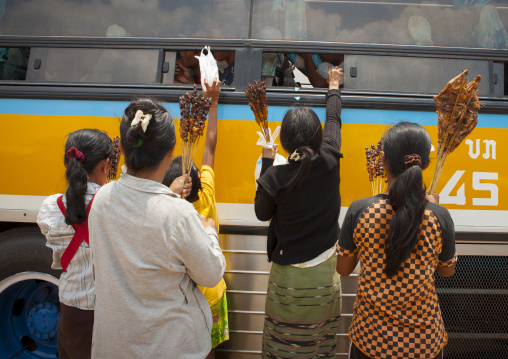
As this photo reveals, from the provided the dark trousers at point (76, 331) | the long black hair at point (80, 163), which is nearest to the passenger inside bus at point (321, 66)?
the long black hair at point (80, 163)

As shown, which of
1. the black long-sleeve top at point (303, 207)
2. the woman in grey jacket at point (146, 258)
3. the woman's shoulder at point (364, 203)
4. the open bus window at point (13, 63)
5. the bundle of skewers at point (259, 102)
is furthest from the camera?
the open bus window at point (13, 63)

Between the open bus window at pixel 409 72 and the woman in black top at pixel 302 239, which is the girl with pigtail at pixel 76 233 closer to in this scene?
the woman in black top at pixel 302 239

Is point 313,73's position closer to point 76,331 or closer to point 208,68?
point 208,68

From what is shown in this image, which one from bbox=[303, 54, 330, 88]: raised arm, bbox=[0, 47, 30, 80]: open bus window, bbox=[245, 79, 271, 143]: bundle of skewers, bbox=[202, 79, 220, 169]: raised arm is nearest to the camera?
bbox=[245, 79, 271, 143]: bundle of skewers

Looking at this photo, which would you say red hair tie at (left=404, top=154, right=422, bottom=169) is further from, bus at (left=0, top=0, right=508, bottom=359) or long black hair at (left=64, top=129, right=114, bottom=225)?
long black hair at (left=64, top=129, right=114, bottom=225)

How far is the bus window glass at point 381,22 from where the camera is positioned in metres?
2.55

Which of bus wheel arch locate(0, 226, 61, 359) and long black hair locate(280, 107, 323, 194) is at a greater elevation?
long black hair locate(280, 107, 323, 194)

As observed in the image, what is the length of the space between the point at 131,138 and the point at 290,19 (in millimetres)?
1699

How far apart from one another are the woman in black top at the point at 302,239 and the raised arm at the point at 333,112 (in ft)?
0.52

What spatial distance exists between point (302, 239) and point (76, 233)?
3.41 feet

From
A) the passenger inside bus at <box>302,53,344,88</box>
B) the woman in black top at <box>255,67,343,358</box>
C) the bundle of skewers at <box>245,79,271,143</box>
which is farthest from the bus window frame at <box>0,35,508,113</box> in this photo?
the woman in black top at <box>255,67,343,358</box>

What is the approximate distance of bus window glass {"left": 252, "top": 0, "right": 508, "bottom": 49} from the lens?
2.55 meters

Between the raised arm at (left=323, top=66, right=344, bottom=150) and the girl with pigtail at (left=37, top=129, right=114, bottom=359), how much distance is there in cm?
115

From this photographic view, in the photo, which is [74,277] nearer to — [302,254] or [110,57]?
[302,254]
